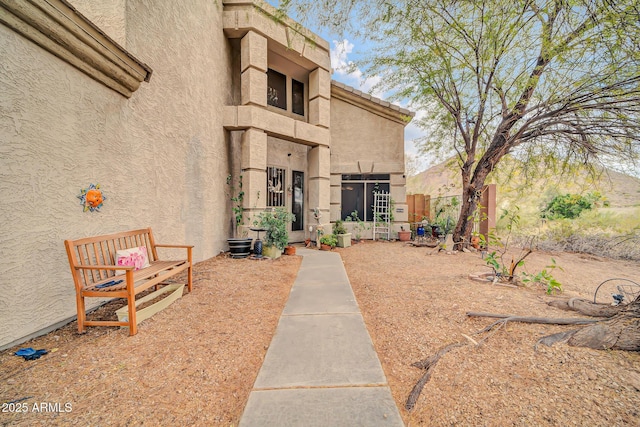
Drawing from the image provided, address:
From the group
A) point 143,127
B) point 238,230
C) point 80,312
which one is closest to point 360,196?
point 238,230

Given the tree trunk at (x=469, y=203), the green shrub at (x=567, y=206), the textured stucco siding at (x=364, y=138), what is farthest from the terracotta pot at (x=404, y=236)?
the green shrub at (x=567, y=206)

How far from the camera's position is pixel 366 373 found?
1887mm

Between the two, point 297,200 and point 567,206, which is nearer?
point 297,200

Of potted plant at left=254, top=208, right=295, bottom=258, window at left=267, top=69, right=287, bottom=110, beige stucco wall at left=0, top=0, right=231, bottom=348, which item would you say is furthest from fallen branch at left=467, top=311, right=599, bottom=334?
window at left=267, top=69, right=287, bottom=110

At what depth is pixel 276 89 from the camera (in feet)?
27.1

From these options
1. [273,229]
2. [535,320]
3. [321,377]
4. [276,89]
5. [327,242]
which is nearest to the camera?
[321,377]

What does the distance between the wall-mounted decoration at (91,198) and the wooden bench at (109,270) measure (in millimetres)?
416

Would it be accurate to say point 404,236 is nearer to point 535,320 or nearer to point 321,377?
point 535,320

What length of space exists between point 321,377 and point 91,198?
11.2 ft

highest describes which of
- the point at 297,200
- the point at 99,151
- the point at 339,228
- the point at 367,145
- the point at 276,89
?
the point at 276,89

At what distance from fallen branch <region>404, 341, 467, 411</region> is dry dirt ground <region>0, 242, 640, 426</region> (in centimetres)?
3

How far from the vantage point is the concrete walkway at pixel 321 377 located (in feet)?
4.88

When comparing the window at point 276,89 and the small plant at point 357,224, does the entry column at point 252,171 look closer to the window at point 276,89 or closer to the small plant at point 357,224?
the window at point 276,89

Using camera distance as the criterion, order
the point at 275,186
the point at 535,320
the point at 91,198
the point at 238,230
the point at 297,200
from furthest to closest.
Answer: the point at 297,200
the point at 275,186
the point at 238,230
the point at 91,198
the point at 535,320
